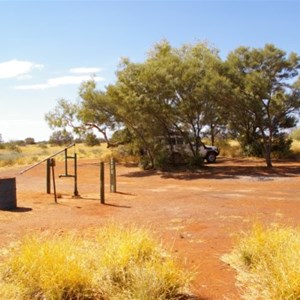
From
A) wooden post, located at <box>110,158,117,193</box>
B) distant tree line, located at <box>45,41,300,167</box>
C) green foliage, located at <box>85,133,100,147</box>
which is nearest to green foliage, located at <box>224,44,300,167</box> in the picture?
distant tree line, located at <box>45,41,300,167</box>

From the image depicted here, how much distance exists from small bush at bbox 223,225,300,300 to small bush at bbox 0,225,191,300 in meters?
0.89

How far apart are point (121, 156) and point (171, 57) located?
1261cm

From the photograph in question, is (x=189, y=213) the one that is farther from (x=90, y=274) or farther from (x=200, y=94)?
(x=200, y=94)

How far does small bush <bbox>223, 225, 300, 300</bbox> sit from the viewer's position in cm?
473

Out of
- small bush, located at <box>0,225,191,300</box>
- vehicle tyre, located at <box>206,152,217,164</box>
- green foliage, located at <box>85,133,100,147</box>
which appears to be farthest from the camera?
green foliage, located at <box>85,133,100,147</box>

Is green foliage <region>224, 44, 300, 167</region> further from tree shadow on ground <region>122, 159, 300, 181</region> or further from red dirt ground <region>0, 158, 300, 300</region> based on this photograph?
red dirt ground <region>0, 158, 300, 300</region>

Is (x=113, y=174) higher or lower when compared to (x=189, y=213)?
higher

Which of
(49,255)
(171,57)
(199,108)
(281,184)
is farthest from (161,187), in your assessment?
(49,255)

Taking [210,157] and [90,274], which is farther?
[210,157]

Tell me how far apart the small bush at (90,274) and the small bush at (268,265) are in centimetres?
89

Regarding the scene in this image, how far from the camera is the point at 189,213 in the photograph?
35.4ft

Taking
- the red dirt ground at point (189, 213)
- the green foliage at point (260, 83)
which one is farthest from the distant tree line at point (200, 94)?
the red dirt ground at point (189, 213)

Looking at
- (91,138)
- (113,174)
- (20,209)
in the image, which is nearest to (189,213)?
(20,209)

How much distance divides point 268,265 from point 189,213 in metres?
5.02
